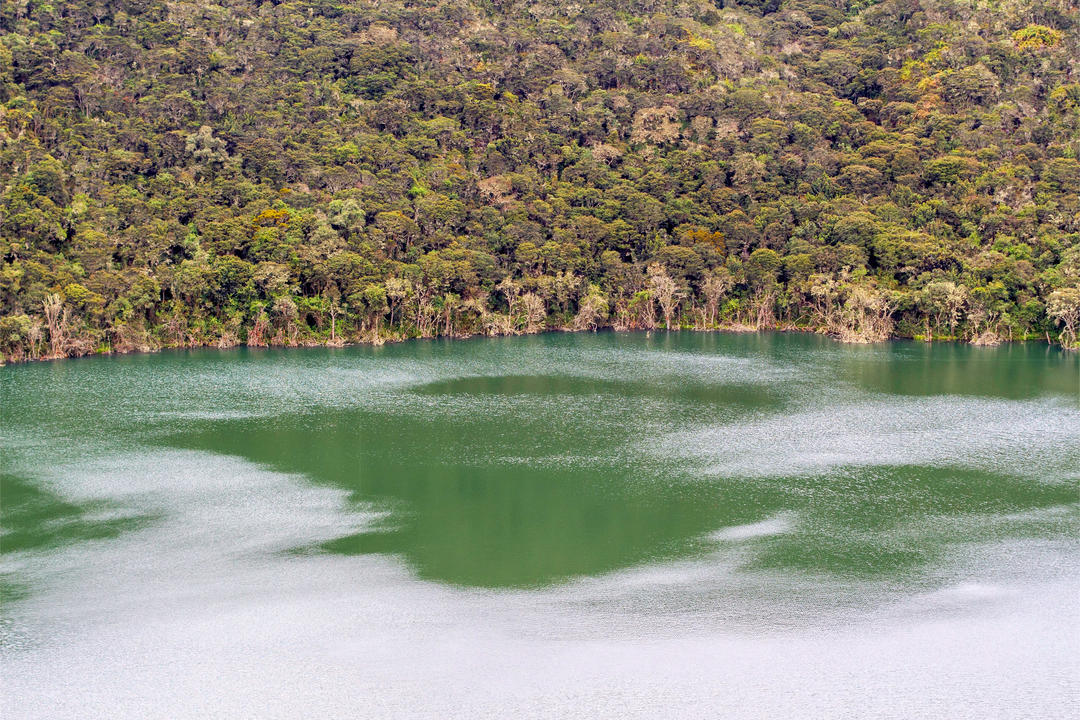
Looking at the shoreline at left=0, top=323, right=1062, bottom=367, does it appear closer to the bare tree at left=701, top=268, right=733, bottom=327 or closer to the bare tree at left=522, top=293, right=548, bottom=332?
the bare tree at left=522, top=293, right=548, bottom=332

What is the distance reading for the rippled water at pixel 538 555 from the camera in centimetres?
1853

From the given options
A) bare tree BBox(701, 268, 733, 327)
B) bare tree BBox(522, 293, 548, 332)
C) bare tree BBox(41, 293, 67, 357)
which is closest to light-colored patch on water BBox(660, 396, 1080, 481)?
bare tree BBox(701, 268, 733, 327)

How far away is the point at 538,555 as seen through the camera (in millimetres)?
25281

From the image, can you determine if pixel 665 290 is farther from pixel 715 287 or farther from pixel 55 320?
pixel 55 320

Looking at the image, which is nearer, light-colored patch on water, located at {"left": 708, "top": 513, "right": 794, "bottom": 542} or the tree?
light-colored patch on water, located at {"left": 708, "top": 513, "right": 794, "bottom": 542}

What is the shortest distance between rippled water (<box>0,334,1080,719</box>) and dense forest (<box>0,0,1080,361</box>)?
2413cm

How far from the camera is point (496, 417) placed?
139 ft

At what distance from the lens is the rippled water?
60.8ft

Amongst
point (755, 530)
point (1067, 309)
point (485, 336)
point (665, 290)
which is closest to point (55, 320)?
point (485, 336)

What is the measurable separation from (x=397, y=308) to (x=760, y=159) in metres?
40.1

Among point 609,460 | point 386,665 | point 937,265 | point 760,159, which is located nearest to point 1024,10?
point 760,159

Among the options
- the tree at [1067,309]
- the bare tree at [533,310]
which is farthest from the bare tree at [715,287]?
the tree at [1067,309]

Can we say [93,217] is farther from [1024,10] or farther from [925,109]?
[1024,10]

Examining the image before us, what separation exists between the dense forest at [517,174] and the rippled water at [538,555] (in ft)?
79.2
